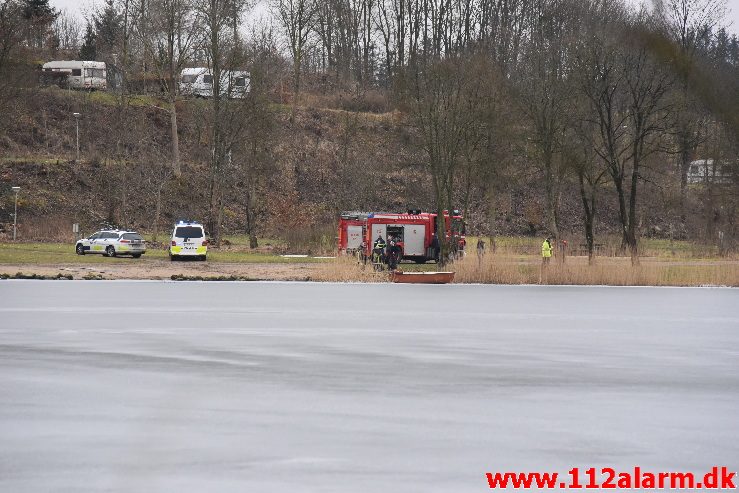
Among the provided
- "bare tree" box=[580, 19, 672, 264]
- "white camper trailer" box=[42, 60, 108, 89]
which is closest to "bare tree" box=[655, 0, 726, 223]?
"bare tree" box=[580, 19, 672, 264]

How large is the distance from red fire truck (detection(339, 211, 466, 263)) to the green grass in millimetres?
3082

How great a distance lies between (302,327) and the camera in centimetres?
2656

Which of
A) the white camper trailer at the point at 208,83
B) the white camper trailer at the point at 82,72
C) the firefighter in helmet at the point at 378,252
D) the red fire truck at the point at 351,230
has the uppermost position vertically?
the white camper trailer at the point at 82,72

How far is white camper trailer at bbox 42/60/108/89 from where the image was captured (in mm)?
87625

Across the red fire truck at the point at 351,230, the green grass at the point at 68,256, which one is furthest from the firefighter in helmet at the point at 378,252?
the red fire truck at the point at 351,230

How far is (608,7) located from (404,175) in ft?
70.0

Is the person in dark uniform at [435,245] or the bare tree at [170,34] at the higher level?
the bare tree at [170,34]

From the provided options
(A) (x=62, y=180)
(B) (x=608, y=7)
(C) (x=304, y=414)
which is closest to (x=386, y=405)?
(C) (x=304, y=414)

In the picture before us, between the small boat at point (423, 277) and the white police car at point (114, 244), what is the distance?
16.2 metres

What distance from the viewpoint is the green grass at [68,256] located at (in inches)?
1988

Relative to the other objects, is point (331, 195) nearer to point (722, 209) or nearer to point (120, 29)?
point (120, 29)

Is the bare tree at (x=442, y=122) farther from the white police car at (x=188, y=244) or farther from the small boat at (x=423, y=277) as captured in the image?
the white police car at (x=188, y=244)

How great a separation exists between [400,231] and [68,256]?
54.4 ft

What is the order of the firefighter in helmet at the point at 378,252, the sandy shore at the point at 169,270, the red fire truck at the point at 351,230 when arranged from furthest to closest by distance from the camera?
the red fire truck at the point at 351,230, the firefighter in helmet at the point at 378,252, the sandy shore at the point at 169,270
